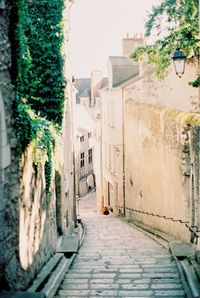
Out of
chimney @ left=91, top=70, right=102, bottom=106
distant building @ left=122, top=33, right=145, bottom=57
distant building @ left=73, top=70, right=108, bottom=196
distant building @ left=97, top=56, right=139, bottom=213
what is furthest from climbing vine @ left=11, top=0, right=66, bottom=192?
chimney @ left=91, top=70, right=102, bottom=106

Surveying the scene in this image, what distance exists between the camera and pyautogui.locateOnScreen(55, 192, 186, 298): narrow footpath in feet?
23.8

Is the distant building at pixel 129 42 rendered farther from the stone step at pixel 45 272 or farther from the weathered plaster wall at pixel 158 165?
the stone step at pixel 45 272

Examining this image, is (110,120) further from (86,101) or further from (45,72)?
(86,101)

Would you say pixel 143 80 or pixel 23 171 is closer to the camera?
pixel 23 171

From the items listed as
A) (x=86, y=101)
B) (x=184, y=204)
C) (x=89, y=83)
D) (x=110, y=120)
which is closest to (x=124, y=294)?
(x=184, y=204)

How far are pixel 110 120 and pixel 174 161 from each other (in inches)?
494

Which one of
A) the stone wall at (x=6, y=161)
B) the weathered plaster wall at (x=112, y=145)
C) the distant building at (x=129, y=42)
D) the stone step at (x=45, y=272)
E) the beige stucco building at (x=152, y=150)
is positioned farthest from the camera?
the distant building at (x=129, y=42)

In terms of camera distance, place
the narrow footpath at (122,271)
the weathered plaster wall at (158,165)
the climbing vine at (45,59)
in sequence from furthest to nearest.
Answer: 1. the weathered plaster wall at (158,165)
2. the climbing vine at (45,59)
3. the narrow footpath at (122,271)

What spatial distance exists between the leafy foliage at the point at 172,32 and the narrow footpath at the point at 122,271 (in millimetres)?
5787

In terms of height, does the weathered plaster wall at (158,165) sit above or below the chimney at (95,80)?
below

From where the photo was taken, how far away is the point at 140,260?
389 inches

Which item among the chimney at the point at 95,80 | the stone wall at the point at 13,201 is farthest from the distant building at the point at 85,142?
the stone wall at the point at 13,201

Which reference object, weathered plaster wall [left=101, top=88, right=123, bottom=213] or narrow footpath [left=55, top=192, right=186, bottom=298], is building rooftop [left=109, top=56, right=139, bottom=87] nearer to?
weathered plaster wall [left=101, top=88, right=123, bottom=213]

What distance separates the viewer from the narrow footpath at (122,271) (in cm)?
725
